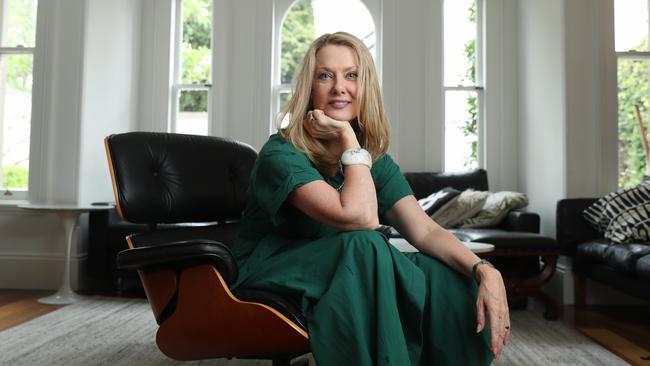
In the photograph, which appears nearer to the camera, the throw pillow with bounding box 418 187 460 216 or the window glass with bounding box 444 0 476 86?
the throw pillow with bounding box 418 187 460 216

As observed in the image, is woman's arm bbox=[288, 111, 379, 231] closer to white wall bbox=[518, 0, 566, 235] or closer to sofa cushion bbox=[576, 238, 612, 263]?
sofa cushion bbox=[576, 238, 612, 263]

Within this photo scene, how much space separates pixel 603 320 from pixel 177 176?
2.70 metres

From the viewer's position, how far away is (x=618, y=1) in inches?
163

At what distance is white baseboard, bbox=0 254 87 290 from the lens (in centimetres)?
415

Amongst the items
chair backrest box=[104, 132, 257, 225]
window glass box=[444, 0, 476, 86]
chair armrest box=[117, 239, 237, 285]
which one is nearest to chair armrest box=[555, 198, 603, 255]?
window glass box=[444, 0, 476, 86]

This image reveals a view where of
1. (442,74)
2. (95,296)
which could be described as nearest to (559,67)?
(442,74)

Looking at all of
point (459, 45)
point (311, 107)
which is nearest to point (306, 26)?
point (459, 45)

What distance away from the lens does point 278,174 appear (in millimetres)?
Result: 1268

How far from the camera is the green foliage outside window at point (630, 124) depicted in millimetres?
4031

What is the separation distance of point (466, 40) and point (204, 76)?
2.41 m

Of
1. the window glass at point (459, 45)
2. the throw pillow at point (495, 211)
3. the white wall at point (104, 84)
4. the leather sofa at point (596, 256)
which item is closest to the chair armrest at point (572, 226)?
the leather sofa at point (596, 256)

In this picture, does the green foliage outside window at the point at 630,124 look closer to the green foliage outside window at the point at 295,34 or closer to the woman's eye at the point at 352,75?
the green foliage outside window at the point at 295,34

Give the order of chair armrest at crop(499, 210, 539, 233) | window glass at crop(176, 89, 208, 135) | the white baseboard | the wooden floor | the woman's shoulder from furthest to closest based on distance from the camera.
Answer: window glass at crop(176, 89, 208, 135), the white baseboard, chair armrest at crop(499, 210, 539, 233), the wooden floor, the woman's shoulder

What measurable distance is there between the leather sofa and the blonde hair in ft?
6.49
